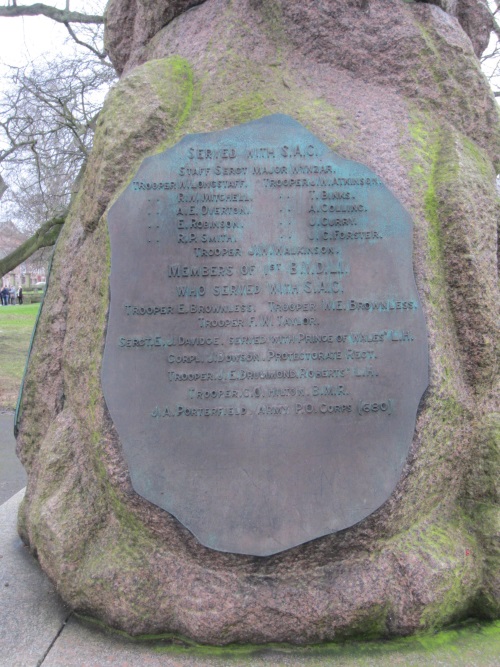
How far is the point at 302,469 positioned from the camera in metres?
2.44

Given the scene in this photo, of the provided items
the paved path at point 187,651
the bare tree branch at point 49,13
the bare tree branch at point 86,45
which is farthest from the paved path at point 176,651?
the bare tree branch at point 86,45

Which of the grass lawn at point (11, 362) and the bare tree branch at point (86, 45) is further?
the bare tree branch at point (86, 45)

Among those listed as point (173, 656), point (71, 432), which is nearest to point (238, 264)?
point (71, 432)

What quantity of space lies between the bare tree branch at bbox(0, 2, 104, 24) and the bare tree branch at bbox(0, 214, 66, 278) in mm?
4128

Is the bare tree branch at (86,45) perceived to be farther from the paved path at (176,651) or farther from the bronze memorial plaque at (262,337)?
the paved path at (176,651)

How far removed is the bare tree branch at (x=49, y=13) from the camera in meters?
11.6

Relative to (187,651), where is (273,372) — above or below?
above

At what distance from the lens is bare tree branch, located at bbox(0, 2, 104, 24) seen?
457 inches

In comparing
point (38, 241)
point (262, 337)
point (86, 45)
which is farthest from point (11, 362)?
point (262, 337)

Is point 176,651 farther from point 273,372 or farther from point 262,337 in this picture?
point 262,337

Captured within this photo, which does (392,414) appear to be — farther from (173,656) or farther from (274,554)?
(173,656)

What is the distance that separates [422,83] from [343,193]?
2.98 feet

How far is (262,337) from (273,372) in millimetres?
161

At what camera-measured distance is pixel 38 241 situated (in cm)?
1213
